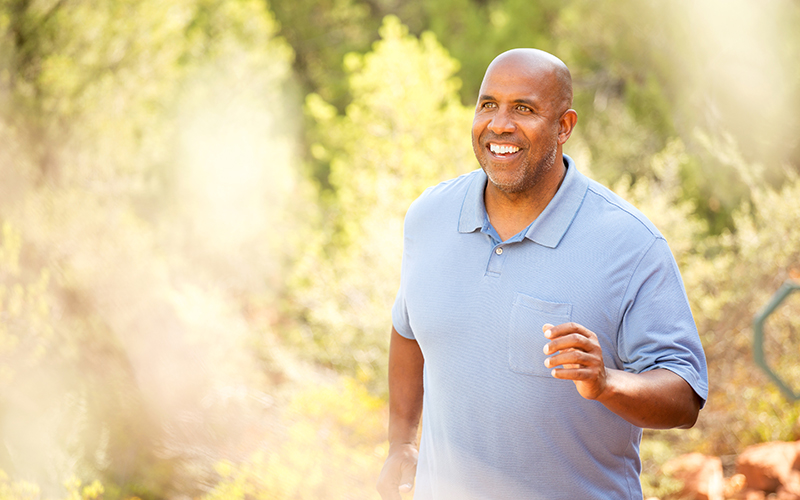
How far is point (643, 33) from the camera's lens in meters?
6.82

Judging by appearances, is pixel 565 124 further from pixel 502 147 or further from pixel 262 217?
pixel 262 217

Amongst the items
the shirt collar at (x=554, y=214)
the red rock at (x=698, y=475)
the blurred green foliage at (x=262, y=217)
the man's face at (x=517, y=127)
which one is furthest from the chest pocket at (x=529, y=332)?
the red rock at (x=698, y=475)

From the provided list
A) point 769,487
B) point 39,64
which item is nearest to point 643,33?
point 769,487

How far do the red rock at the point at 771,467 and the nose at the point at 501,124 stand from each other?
3.38m

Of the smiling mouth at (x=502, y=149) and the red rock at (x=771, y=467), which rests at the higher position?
the smiling mouth at (x=502, y=149)

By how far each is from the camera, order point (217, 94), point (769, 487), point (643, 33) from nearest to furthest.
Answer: point (769, 487) < point (643, 33) < point (217, 94)

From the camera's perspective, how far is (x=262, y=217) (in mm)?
9234

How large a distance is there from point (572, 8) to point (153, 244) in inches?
238

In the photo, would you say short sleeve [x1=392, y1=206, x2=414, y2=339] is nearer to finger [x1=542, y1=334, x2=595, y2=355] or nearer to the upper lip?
the upper lip

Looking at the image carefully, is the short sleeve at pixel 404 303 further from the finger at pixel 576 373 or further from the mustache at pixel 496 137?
the finger at pixel 576 373

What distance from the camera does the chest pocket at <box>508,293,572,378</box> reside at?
4.20 feet

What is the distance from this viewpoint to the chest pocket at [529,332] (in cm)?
128

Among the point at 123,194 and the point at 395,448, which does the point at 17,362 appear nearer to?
the point at 123,194

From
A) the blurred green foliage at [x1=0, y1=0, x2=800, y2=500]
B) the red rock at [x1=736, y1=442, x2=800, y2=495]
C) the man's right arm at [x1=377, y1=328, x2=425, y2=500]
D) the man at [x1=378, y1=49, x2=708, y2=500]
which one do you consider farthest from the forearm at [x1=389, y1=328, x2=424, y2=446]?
the red rock at [x1=736, y1=442, x2=800, y2=495]
